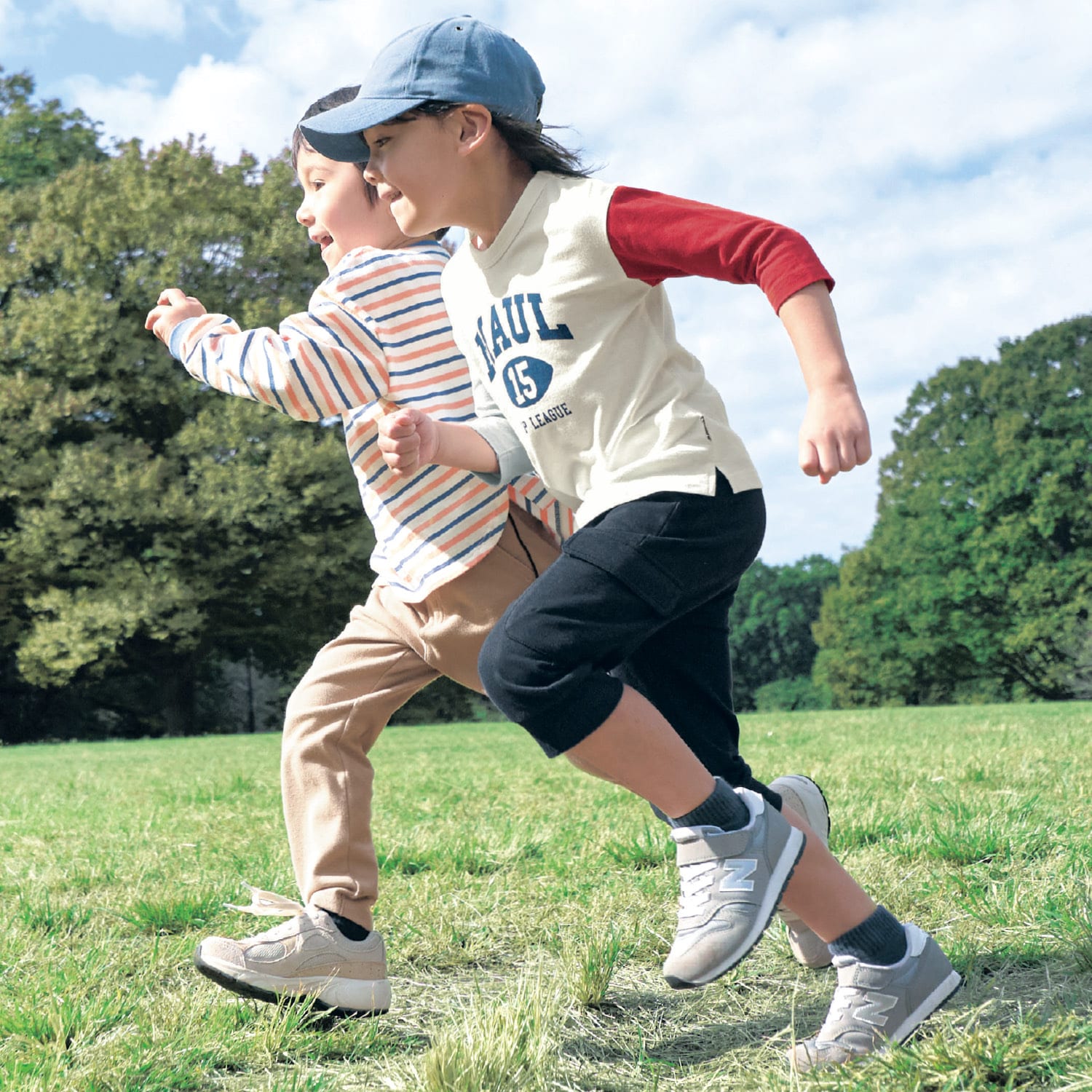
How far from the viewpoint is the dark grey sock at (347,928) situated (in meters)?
2.59

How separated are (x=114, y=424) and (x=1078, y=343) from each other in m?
25.9

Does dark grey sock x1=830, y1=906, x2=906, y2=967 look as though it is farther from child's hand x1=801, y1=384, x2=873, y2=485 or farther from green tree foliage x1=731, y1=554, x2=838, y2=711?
green tree foliage x1=731, y1=554, x2=838, y2=711

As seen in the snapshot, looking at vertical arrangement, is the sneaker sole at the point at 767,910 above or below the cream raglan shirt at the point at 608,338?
below

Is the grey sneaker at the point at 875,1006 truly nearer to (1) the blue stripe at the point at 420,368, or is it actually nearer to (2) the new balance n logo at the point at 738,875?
(2) the new balance n logo at the point at 738,875

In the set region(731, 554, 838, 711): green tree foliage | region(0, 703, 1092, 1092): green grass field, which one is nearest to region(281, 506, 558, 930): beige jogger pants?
region(0, 703, 1092, 1092): green grass field

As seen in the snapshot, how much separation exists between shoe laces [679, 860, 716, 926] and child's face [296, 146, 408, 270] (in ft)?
5.33

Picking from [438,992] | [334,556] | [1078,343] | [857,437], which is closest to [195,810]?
[438,992]

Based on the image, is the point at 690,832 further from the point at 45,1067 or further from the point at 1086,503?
the point at 1086,503

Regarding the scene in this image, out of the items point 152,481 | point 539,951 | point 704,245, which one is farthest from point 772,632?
point 704,245

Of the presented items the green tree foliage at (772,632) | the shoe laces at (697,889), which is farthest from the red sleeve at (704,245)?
the green tree foliage at (772,632)

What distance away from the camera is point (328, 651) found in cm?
276

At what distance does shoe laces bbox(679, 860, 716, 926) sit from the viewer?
2.02 m

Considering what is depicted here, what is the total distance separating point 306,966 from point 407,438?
1.17 m

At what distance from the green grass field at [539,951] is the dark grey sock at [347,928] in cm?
19
